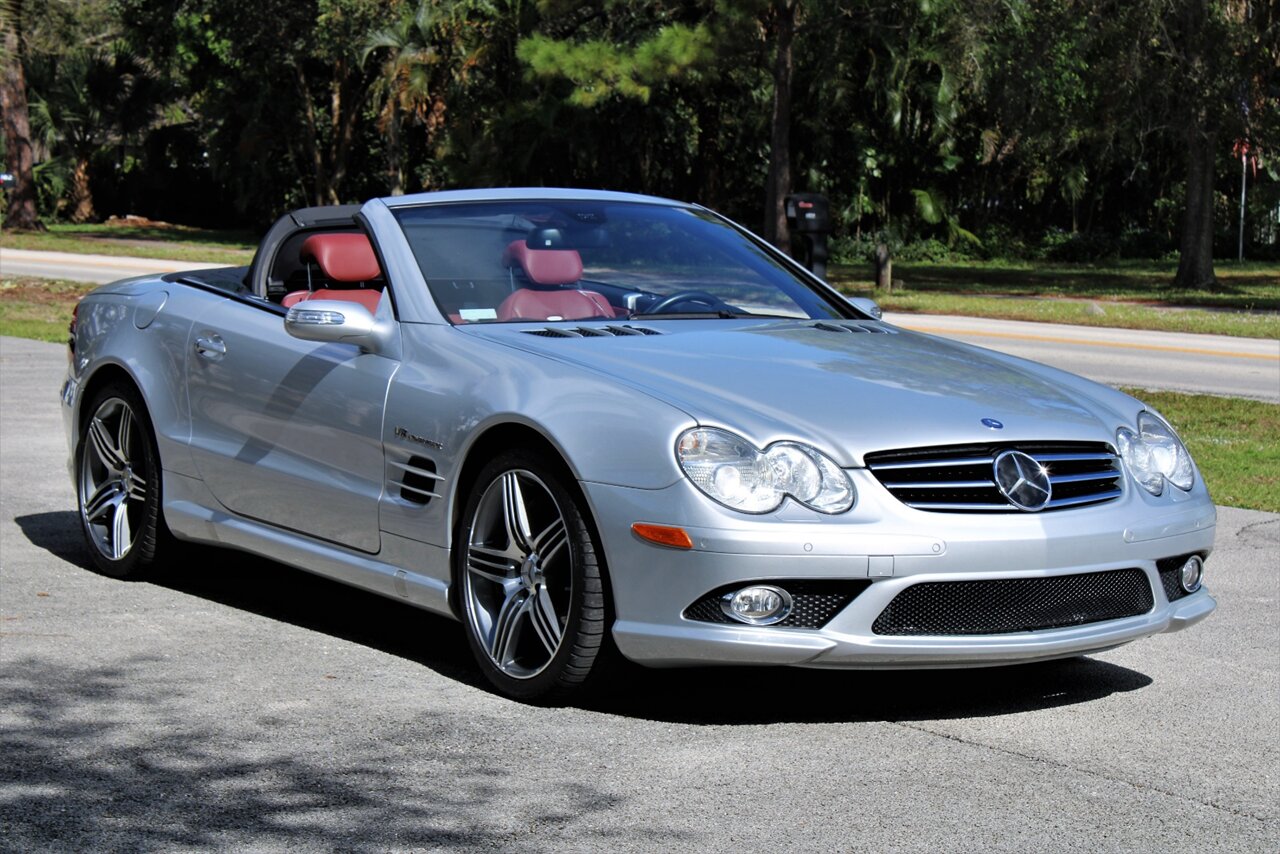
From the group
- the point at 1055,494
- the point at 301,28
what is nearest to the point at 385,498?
the point at 1055,494

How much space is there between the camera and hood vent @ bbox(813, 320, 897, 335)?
6.18m

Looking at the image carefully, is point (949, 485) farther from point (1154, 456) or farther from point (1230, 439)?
point (1230, 439)

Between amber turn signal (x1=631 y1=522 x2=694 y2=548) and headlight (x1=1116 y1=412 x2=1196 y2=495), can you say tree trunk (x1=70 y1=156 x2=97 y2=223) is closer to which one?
headlight (x1=1116 y1=412 x2=1196 y2=495)

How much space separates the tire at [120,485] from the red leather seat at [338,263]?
759 millimetres

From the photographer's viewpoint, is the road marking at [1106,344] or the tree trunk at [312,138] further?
the tree trunk at [312,138]

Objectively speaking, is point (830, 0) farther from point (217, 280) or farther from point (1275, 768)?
point (1275, 768)

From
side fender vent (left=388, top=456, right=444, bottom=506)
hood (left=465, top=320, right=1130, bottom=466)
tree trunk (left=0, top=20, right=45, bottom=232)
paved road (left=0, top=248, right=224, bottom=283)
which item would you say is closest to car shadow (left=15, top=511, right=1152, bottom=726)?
side fender vent (left=388, top=456, right=444, bottom=506)

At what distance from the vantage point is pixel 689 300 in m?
6.32

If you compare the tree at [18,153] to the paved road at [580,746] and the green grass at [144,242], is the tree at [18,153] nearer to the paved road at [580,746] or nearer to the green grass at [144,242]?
the green grass at [144,242]

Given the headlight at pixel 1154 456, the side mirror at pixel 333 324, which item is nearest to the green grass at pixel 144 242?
the side mirror at pixel 333 324

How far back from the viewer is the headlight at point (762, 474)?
15.6 feet

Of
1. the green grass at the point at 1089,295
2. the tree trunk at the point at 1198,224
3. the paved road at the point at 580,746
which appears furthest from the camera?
the tree trunk at the point at 1198,224

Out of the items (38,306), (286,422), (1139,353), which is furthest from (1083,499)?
(38,306)

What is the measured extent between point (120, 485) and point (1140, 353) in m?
14.9
